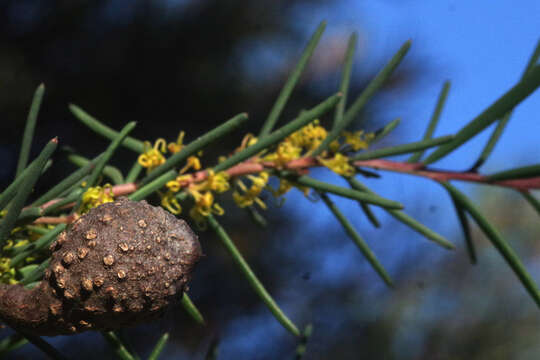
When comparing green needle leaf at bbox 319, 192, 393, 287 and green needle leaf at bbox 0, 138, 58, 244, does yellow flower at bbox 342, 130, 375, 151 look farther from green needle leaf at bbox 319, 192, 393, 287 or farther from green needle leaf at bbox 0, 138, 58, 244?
green needle leaf at bbox 0, 138, 58, 244

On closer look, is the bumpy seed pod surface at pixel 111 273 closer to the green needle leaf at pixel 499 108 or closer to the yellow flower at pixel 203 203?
the yellow flower at pixel 203 203

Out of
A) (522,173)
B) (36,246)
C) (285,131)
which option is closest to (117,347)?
(36,246)

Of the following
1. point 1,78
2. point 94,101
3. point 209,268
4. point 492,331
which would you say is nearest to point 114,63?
point 94,101

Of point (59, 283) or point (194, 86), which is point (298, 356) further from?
point (194, 86)

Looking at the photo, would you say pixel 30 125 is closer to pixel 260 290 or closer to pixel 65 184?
pixel 65 184

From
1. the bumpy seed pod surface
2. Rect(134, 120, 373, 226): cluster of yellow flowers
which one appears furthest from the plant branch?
the bumpy seed pod surface

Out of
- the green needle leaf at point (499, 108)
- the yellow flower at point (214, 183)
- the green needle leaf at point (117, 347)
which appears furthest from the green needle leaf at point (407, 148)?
the green needle leaf at point (117, 347)

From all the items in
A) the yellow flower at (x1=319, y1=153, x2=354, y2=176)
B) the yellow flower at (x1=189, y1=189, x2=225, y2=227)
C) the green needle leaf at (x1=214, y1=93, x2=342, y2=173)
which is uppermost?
the green needle leaf at (x1=214, y1=93, x2=342, y2=173)
